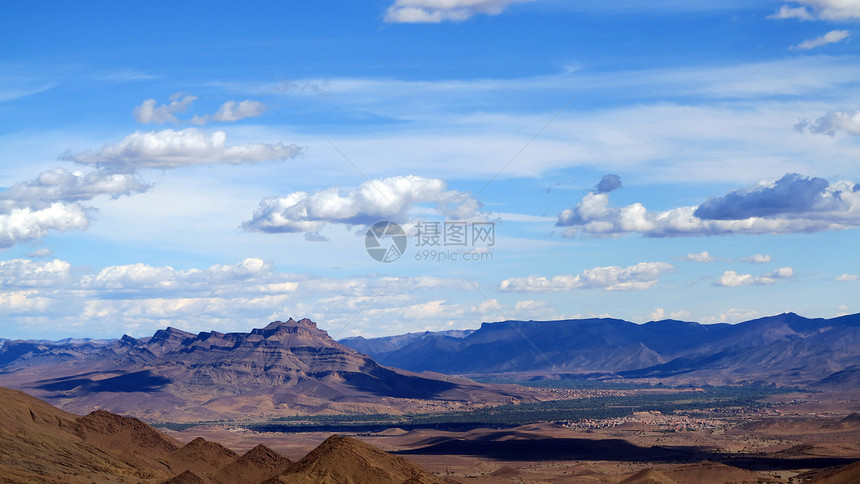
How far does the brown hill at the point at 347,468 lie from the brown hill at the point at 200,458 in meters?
34.1

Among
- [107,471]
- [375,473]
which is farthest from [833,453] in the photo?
[107,471]

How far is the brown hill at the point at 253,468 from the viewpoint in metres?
133

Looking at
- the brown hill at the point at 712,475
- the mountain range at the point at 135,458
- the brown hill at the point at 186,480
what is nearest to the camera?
the mountain range at the point at 135,458

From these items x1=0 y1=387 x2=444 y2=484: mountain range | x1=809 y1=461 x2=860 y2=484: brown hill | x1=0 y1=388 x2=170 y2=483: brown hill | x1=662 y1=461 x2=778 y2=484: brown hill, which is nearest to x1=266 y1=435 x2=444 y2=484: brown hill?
x1=0 y1=387 x2=444 y2=484: mountain range

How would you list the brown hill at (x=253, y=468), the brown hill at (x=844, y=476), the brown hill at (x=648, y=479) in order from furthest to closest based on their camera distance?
the brown hill at (x=648, y=479)
the brown hill at (x=253, y=468)
the brown hill at (x=844, y=476)

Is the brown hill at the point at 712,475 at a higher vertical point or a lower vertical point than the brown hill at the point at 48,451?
lower

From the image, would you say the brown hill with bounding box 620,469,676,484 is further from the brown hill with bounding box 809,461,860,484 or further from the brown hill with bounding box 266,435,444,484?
the brown hill with bounding box 266,435,444,484

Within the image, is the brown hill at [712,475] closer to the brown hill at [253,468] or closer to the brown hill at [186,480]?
the brown hill at [253,468]

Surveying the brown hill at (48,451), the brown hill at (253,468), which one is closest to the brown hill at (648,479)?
the brown hill at (253,468)

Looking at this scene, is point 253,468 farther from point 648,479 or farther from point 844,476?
point 844,476

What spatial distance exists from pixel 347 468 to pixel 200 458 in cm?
4400

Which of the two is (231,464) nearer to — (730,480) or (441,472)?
(441,472)

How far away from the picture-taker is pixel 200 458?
144750mm

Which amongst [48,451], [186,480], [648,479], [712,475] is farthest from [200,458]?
[712,475]
